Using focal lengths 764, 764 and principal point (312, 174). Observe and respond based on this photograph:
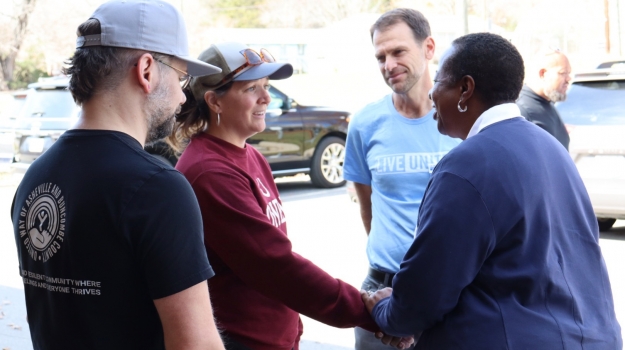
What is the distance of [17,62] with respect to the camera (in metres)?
44.2

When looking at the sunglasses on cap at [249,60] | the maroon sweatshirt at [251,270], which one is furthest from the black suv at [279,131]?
the maroon sweatshirt at [251,270]

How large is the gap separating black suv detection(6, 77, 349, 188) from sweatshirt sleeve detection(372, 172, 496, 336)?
33.8 feet

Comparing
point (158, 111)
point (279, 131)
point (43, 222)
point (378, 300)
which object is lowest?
point (279, 131)

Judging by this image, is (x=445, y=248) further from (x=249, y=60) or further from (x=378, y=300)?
(x=249, y=60)

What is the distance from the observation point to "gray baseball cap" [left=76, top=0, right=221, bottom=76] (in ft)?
7.02

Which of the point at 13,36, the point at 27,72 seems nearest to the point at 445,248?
the point at 13,36

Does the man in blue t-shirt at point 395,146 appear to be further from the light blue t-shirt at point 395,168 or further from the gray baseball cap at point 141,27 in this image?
the gray baseball cap at point 141,27

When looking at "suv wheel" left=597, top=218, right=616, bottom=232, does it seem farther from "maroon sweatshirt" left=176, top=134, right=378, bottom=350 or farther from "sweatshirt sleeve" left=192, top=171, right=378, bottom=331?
"sweatshirt sleeve" left=192, top=171, right=378, bottom=331

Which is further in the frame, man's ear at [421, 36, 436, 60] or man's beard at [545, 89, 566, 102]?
man's beard at [545, 89, 566, 102]

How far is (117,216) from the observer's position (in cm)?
196

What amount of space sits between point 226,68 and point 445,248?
4.07 ft

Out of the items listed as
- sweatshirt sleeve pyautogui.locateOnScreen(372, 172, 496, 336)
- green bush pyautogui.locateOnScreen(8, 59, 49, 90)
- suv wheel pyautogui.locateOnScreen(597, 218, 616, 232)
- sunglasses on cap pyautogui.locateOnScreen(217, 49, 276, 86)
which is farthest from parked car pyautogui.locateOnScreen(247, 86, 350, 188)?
green bush pyautogui.locateOnScreen(8, 59, 49, 90)

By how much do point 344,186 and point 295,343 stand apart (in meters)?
11.5

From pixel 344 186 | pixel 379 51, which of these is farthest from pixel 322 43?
pixel 379 51
